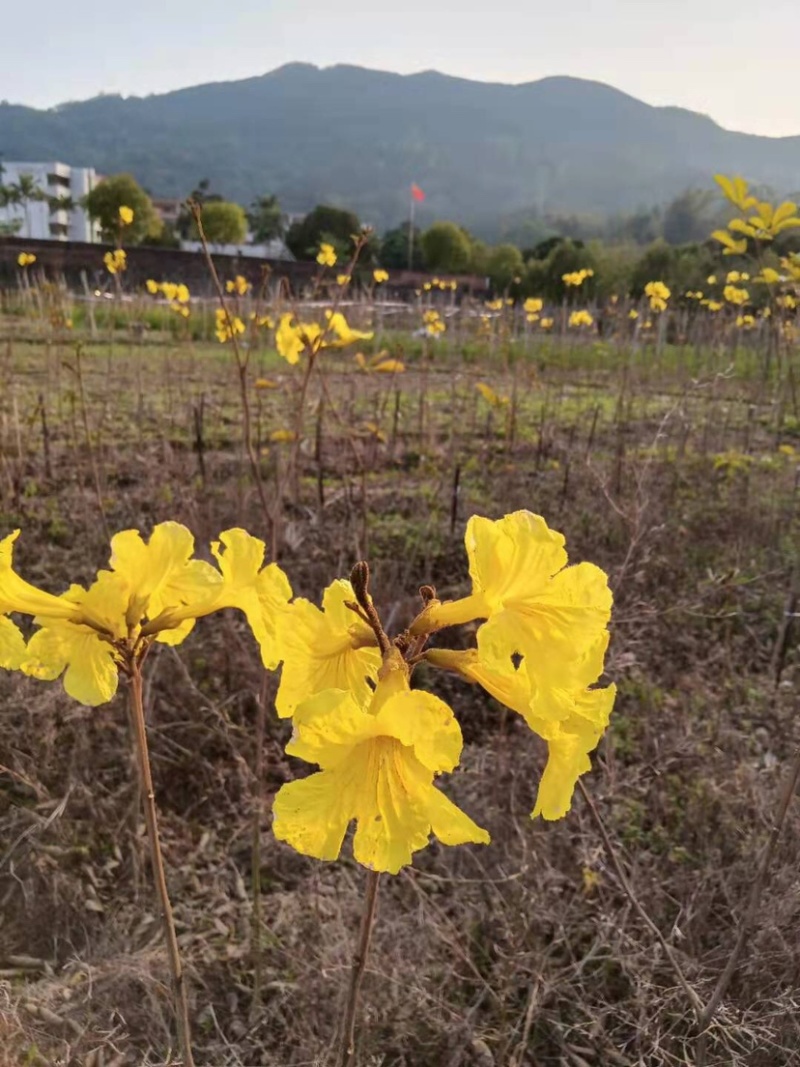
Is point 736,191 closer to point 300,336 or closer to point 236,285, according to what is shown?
point 300,336

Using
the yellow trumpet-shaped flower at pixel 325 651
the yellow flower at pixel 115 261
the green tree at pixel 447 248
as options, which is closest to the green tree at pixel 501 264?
the green tree at pixel 447 248

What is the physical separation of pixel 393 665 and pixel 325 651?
0.10m

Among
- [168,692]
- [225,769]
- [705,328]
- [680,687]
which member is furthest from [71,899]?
[705,328]

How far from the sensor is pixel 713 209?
82.6m

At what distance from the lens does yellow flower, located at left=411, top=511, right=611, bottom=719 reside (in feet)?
2.27

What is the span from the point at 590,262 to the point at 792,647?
26373 mm

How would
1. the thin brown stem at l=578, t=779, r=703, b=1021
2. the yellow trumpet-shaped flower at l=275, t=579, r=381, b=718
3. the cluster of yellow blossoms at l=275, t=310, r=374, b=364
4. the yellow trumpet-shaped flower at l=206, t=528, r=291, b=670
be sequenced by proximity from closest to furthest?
the yellow trumpet-shaped flower at l=275, t=579, r=381, b=718
the yellow trumpet-shaped flower at l=206, t=528, r=291, b=670
the thin brown stem at l=578, t=779, r=703, b=1021
the cluster of yellow blossoms at l=275, t=310, r=374, b=364

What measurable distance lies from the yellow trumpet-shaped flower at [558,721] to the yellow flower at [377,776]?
0.09 metres

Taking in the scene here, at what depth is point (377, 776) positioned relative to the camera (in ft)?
2.31

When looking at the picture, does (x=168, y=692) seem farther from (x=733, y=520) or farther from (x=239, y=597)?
(x=733, y=520)

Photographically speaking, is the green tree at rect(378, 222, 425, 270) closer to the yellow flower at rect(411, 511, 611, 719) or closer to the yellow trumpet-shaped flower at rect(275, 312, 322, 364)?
the yellow trumpet-shaped flower at rect(275, 312, 322, 364)

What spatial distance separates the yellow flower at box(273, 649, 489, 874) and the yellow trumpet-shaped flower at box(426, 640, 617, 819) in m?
0.09

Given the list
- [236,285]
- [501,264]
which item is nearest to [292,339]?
[236,285]

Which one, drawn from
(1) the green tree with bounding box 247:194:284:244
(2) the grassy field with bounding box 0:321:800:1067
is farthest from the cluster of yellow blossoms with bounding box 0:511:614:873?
(1) the green tree with bounding box 247:194:284:244
